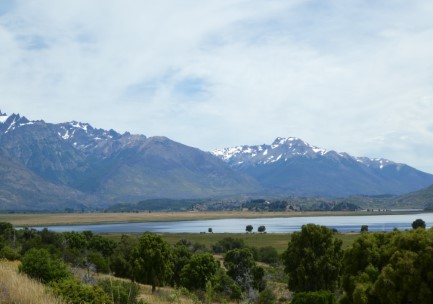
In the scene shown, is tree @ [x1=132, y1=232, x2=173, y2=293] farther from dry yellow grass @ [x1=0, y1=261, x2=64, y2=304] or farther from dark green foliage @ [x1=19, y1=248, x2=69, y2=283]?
dry yellow grass @ [x1=0, y1=261, x2=64, y2=304]

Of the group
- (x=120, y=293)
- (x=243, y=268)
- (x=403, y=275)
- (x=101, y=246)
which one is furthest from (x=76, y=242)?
(x=403, y=275)

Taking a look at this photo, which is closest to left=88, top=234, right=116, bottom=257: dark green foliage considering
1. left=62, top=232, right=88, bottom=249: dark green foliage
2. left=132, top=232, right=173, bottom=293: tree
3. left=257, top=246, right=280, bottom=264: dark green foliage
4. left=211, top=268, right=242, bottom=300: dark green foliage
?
left=62, top=232, right=88, bottom=249: dark green foliage

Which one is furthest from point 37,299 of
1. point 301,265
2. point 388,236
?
point 301,265

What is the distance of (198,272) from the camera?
57.7 m

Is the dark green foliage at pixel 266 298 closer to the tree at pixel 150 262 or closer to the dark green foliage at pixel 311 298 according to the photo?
the dark green foliage at pixel 311 298

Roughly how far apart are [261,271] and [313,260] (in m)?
18.1

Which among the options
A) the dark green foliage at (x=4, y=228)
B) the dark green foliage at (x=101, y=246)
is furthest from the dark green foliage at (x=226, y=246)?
the dark green foliage at (x=4, y=228)

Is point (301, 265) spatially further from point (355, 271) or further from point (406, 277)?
point (406, 277)

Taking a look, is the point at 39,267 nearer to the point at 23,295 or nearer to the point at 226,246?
the point at 23,295

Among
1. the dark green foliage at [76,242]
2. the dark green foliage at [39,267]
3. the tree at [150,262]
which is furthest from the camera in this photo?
the dark green foliage at [76,242]

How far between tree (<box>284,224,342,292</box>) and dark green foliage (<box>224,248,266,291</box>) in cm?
1394

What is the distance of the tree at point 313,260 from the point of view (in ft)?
157

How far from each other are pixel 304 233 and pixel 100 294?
34503 millimetres

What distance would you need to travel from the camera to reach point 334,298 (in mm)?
42188
